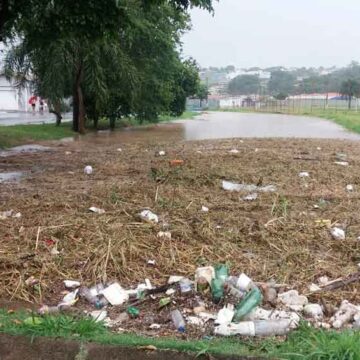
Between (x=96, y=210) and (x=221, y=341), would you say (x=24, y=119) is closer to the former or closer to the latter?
(x=96, y=210)

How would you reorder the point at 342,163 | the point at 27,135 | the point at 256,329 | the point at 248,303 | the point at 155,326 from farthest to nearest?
the point at 27,135, the point at 342,163, the point at 248,303, the point at 155,326, the point at 256,329

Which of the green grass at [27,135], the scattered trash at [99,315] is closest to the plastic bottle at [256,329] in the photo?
the scattered trash at [99,315]

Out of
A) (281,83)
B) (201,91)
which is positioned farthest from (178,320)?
(281,83)

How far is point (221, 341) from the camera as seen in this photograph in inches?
136

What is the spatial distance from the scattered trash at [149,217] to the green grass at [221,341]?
245 centimetres

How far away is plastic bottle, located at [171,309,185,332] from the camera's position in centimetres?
374

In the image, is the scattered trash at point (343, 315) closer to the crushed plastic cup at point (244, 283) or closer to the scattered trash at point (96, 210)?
the crushed plastic cup at point (244, 283)

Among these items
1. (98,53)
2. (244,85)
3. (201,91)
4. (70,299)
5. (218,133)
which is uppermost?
(98,53)

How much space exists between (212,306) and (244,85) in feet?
444

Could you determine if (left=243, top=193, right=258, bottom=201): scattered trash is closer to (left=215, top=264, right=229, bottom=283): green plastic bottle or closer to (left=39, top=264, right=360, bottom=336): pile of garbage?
(left=215, top=264, right=229, bottom=283): green plastic bottle

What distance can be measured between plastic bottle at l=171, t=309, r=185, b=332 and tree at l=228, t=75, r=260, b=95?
128 metres

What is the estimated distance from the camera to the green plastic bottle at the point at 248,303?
384 cm

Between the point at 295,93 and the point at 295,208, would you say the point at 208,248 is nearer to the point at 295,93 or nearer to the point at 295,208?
the point at 295,208

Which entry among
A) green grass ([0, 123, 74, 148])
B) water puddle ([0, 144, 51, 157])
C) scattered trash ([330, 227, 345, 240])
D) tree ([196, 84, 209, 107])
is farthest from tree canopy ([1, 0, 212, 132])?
tree ([196, 84, 209, 107])
